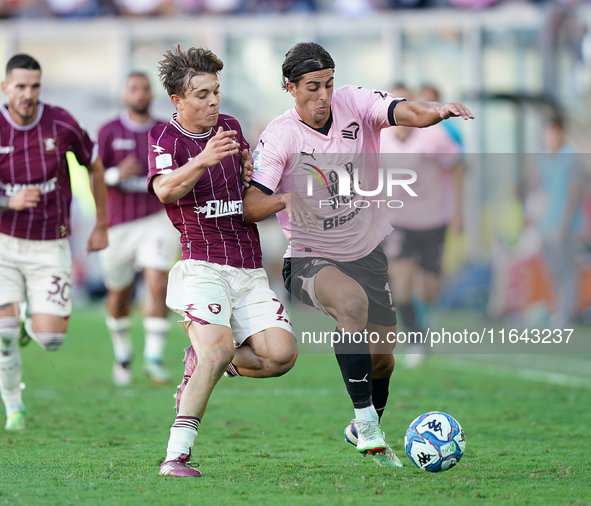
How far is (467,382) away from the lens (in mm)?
8938

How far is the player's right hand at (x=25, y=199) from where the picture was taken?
6.36 meters

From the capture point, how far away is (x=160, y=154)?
4992 mm

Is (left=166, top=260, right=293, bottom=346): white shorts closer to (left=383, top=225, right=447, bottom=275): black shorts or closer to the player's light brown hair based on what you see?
the player's light brown hair

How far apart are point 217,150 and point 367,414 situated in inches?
63.8

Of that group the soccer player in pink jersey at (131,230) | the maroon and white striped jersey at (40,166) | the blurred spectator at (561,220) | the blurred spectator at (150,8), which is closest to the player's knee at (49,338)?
the maroon and white striped jersey at (40,166)

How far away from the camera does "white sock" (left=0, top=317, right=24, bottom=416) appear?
654 cm

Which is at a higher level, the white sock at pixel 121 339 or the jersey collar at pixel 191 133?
the jersey collar at pixel 191 133

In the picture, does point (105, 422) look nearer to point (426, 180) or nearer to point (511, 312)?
point (426, 180)

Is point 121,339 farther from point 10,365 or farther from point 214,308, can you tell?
point 214,308

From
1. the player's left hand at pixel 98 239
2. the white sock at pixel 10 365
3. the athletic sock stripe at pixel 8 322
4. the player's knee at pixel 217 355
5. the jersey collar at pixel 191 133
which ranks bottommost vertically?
the white sock at pixel 10 365

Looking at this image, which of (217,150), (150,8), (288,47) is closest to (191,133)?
(217,150)

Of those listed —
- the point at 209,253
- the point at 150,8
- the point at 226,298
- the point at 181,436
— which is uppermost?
the point at 150,8

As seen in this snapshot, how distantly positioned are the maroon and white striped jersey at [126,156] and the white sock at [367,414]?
476 centimetres

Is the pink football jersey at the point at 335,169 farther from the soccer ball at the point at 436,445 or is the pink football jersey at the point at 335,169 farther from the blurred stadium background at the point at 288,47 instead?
the blurred stadium background at the point at 288,47
